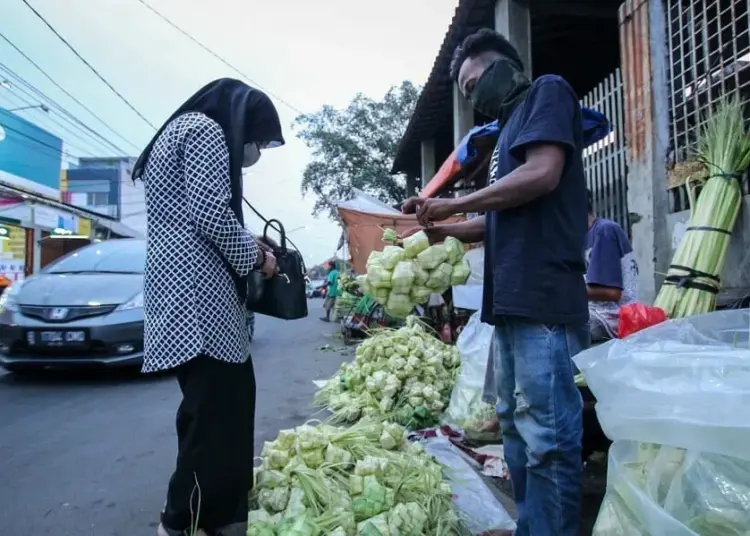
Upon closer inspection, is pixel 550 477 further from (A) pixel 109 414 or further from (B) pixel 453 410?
(A) pixel 109 414

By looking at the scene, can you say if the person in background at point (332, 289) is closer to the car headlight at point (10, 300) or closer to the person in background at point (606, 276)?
the car headlight at point (10, 300)

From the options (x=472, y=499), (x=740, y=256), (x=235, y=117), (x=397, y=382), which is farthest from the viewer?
(x=397, y=382)

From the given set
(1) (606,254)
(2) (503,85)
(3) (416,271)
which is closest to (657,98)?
(1) (606,254)

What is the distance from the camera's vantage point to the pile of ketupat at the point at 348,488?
6.66 feet

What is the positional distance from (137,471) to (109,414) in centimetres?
140

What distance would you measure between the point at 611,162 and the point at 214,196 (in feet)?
14.2

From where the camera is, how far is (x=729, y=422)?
3.98ft

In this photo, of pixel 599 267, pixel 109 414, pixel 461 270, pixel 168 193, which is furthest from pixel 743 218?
pixel 109 414

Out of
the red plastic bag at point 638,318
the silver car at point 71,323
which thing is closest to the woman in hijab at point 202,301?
the red plastic bag at point 638,318

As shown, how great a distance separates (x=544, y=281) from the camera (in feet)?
5.77

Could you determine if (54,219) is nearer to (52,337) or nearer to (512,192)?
(52,337)

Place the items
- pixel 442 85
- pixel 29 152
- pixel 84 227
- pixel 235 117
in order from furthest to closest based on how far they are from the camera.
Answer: pixel 84 227
pixel 29 152
pixel 442 85
pixel 235 117

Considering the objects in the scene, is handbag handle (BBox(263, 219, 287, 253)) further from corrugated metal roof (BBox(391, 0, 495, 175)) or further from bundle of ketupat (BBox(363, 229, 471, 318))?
corrugated metal roof (BBox(391, 0, 495, 175))

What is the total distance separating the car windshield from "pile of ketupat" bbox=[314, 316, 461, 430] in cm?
290
